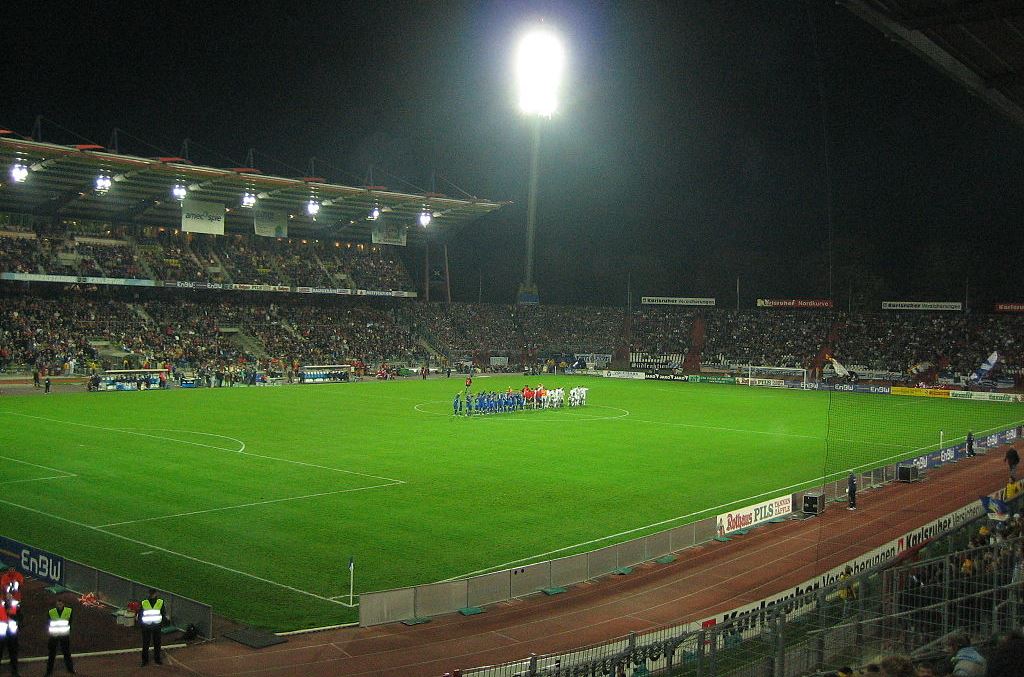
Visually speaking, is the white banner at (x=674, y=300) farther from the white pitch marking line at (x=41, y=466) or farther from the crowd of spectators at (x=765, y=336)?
the white pitch marking line at (x=41, y=466)

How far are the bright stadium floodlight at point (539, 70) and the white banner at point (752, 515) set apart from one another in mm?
31063

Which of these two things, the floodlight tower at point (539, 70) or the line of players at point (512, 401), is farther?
the floodlight tower at point (539, 70)

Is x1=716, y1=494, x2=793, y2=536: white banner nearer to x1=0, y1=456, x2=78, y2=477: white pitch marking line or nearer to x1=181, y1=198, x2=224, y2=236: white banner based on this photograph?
x1=0, y1=456, x2=78, y2=477: white pitch marking line

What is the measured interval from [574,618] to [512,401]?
27188 millimetres

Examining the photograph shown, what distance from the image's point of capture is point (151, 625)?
442 inches

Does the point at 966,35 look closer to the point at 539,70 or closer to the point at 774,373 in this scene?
the point at 539,70

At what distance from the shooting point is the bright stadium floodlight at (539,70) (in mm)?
45812

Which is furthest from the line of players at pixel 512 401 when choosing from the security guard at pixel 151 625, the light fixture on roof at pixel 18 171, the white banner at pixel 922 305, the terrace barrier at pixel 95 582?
the white banner at pixel 922 305

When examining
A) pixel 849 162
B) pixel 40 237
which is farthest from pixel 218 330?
pixel 849 162

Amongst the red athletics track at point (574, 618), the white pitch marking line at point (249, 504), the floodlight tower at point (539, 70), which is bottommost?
the red athletics track at point (574, 618)

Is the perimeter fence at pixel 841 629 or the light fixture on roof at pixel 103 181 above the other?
the light fixture on roof at pixel 103 181

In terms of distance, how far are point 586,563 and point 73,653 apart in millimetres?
8161

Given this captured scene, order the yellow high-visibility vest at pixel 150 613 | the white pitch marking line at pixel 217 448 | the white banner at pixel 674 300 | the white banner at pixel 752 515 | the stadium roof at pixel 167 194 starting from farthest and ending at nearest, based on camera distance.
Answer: the white banner at pixel 674 300 → the stadium roof at pixel 167 194 → the white pitch marking line at pixel 217 448 → the white banner at pixel 752 515 → the yellow high-visibility vest at pixel 150 613

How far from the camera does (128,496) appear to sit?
20641 millimetres
